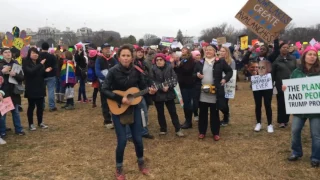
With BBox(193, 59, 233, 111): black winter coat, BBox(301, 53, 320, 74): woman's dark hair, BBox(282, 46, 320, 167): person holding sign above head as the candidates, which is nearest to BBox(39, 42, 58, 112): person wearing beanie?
BBox(193, 59, 233, 111): black winter coat

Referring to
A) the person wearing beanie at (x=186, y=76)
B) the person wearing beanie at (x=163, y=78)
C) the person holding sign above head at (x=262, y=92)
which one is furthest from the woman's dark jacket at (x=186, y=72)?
the person holding sign above head at (x=262, y=92)

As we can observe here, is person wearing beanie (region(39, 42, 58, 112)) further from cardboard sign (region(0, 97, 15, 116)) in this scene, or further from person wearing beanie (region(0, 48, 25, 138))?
cardboard sign (region(0, 97, 15, 116))

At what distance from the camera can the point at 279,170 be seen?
17.1 feet

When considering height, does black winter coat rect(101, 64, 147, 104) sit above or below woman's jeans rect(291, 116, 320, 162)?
above

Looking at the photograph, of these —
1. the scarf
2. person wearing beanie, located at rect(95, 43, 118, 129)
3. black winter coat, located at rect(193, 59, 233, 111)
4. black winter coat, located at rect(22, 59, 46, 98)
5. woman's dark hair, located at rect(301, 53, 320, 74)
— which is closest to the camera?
woman's dark hair, located at rect(301, 53, 320, 74)

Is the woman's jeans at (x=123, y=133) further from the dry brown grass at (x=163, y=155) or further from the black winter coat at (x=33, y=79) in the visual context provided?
the black winter coat at (x=33, y=79)

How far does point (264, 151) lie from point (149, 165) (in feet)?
7.54

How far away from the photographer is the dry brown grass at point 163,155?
5.18m

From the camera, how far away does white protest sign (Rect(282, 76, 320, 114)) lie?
5192 millimetres

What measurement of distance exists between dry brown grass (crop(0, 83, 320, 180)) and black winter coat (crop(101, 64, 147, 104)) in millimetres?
1403

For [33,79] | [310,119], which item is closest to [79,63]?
[33,79]

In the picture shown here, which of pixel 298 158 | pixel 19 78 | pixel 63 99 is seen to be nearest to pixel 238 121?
pixel 298 158

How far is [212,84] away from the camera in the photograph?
22.3 feet

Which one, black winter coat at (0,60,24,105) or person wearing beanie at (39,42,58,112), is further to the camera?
person wearing beanie at (39,42,58,112)
